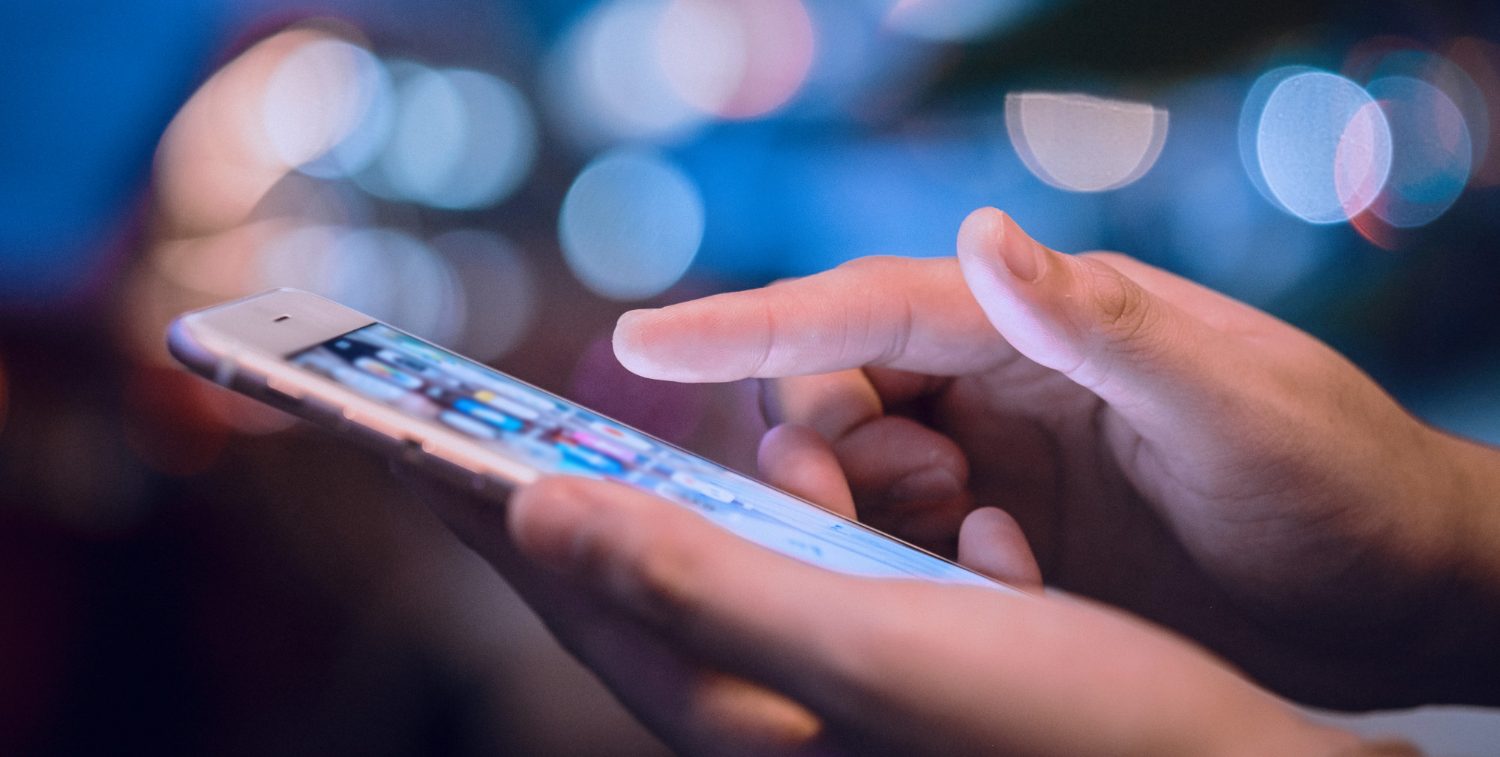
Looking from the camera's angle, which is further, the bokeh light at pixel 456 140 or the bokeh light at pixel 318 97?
the bokeh light at pixel 456 140

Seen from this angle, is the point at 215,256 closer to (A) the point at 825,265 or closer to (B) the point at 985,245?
(A) the point at 825,265

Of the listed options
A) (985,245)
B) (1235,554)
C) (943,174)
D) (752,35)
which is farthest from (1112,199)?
(985,245)

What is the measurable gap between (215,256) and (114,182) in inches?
6.1

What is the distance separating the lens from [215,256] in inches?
45.6

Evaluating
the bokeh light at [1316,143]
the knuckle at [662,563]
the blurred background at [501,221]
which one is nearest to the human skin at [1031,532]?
the knuckle at [662,563]

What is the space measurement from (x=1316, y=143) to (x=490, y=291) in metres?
1.56

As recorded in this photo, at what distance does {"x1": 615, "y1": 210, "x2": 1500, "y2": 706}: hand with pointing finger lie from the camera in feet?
2.07

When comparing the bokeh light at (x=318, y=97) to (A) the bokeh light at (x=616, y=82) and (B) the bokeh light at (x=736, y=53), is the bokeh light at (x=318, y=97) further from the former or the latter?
(B) the bokeh light at (x=736, y=53)

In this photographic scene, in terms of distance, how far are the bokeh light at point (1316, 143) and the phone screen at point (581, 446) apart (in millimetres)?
1284

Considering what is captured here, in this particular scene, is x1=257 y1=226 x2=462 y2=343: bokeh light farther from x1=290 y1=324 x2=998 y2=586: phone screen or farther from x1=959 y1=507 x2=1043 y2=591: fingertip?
x1=959 y1=507 x2=1043 y2=591: fingertip

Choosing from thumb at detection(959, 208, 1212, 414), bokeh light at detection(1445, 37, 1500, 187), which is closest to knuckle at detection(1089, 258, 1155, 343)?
thumb at detection(959, 208, 1212, 414)

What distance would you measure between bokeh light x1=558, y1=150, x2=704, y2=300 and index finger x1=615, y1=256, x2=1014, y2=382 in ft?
2.24

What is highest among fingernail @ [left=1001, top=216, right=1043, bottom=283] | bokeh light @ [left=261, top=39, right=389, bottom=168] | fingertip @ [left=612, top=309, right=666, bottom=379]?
fingernail @ [left=1001, top=216, right=1043, bottom=283]

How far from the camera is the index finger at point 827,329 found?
2.23 ft
